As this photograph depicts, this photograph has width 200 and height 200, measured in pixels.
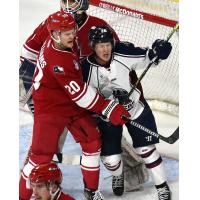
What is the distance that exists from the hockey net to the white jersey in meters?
0.08

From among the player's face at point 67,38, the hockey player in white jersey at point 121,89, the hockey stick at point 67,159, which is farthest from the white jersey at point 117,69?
the hockey stick at point 67,159

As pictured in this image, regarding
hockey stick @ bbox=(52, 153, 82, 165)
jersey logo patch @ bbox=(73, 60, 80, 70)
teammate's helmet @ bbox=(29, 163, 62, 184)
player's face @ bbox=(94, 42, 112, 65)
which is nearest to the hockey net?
player's face @ bbox=(94, 42, 112, 65)

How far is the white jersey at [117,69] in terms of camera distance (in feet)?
11.4

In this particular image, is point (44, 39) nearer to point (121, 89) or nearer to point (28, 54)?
point (28, 54)

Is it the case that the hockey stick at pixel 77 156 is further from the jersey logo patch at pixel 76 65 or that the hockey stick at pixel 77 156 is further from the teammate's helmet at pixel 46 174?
the jersey logo patch at pixel 76 65

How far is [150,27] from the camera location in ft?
12.0

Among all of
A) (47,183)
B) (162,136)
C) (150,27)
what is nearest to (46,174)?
(47,183)

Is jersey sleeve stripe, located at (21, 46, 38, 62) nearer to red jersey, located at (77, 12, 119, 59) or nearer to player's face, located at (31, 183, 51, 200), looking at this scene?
red jersey, located at (77, 12, 119, 59)

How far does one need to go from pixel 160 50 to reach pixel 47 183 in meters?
0.74

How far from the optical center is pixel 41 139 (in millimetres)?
3492

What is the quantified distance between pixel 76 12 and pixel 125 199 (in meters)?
Answer: 0.82

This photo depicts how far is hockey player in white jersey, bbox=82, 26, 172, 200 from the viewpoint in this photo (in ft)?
11.4

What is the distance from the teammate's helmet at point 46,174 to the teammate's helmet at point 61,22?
0.55 meters
